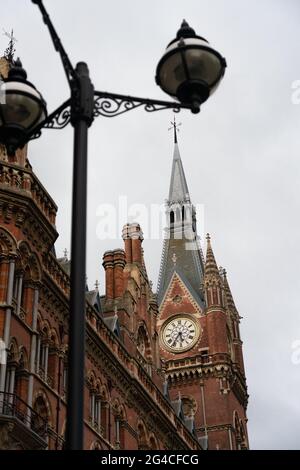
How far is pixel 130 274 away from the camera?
144 feet

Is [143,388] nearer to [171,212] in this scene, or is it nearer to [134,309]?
[134,309]

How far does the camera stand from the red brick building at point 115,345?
79.8 ft

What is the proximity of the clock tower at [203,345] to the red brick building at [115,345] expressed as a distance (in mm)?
97

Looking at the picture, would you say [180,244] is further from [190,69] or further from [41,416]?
[190,69]

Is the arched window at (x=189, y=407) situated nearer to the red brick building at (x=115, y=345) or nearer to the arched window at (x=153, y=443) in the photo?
the red brick building at (x=115, y=345)

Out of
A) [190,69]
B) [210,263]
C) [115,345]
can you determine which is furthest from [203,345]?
[190,69]

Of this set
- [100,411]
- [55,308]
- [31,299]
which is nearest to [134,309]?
[100,411]

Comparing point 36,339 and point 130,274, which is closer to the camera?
point 36,339

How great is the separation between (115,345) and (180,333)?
102 ft

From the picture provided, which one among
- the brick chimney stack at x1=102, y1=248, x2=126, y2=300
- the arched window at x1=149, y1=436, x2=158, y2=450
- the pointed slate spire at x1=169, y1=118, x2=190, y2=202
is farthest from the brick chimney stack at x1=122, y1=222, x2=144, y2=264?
the pointed slate spire at x1=169, y1=118, x2=190, y2=202

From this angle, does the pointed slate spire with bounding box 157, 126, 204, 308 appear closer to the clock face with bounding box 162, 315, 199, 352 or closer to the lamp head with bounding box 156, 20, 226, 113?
the clock face with bounding box 162, 315, 199, 352

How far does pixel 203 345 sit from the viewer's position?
207 ft
